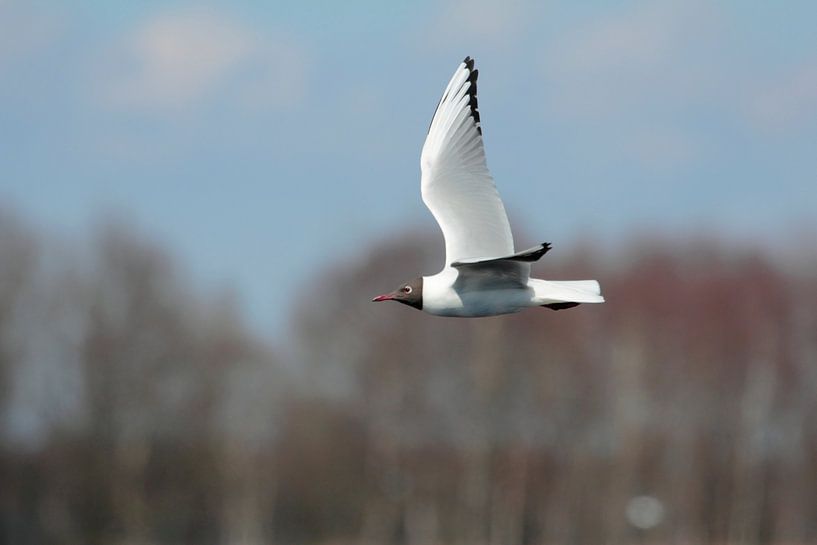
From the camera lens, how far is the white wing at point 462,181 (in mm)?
10535

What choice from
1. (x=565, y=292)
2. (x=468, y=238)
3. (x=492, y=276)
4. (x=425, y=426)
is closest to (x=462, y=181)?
(x=468, y=238)

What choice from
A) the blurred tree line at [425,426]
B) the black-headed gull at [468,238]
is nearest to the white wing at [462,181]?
the black-headed gull at [468,238]

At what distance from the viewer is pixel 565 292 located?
10047 millimetres

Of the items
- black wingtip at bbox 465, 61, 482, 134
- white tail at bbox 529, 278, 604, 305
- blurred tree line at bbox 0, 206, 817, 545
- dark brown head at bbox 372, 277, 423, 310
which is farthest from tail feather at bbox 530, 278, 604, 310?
blurred tree line at bbox 0, 206, 817, 545

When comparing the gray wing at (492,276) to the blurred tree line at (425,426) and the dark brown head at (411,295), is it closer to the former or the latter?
the dark brown head at (411,295)

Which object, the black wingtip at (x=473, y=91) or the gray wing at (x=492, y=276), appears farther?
the black wingtip at (x=473, y=91)

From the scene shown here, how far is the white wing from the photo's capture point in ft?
34.6

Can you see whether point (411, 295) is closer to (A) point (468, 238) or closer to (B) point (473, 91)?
(A) point (468, 238)

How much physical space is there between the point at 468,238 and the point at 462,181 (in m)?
0.47

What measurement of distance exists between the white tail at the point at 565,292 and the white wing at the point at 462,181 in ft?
1.46

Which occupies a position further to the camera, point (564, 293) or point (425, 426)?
point (425, 426)

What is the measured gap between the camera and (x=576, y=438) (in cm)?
3966

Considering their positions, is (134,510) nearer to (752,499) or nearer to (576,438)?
(576,438)

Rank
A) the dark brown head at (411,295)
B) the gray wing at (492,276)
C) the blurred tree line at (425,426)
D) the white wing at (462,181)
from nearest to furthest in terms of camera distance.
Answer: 1. the gray wing at (492,276)
2. the dark brown head at (411,295)
3. the white wing at (462,181)
4. the blurred tree line at (425,426)
